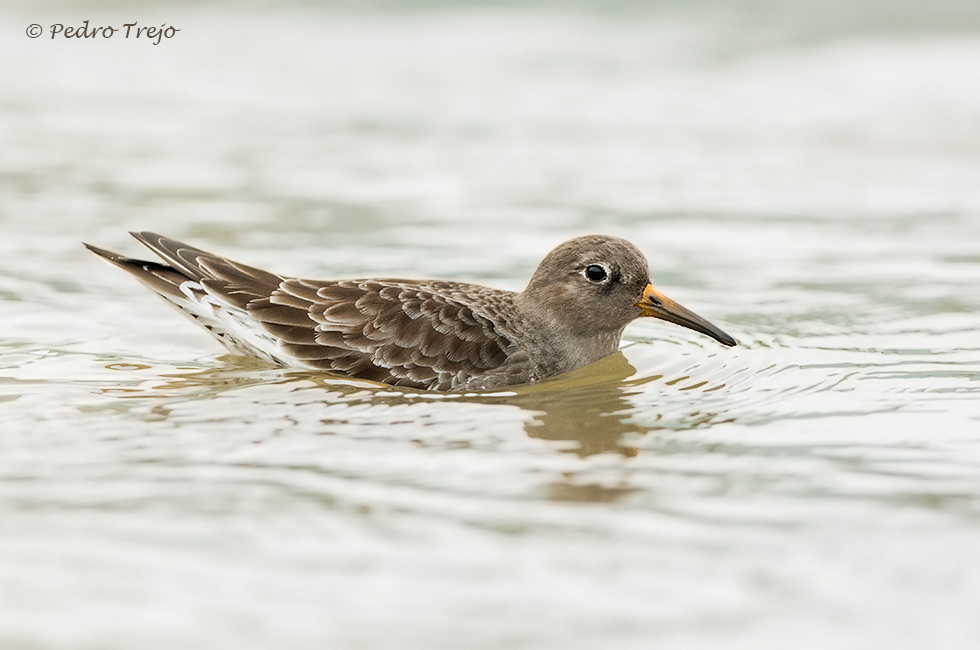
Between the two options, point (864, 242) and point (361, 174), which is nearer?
point (864, 242)

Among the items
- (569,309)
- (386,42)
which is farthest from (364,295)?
(386,42)

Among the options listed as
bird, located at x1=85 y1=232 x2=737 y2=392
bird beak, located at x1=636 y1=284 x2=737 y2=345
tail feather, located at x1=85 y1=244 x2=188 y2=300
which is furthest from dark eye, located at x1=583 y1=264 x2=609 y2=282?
tail feather, located at x1=85 y1=244 x2=188 y2=300

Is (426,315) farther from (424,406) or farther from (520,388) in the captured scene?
(424,406)

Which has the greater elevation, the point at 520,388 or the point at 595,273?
the point at 595,273

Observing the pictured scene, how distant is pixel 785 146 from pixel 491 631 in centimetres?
991

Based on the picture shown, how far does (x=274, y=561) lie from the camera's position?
4.61m

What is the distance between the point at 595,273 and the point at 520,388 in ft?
3.20

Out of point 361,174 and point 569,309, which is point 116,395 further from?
point 361,174

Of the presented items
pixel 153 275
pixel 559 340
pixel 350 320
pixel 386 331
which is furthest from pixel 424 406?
pixel 153 275

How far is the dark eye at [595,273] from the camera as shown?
7836 mm

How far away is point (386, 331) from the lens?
7.40 m

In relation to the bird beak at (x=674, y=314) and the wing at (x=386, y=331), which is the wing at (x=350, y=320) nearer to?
the wing at (x=386, y=331)

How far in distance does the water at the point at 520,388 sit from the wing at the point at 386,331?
13.1 inches

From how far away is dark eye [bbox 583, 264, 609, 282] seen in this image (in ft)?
25.7
